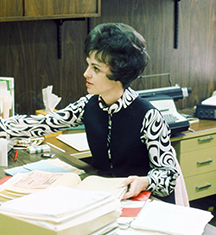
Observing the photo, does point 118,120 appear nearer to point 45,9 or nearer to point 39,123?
point 39,123

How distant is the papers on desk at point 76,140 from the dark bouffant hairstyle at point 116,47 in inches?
29.2

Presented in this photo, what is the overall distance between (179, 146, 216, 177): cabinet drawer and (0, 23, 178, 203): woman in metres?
1.07

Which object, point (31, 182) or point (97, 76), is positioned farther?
point (97, 76)

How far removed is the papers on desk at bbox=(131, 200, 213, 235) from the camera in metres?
1.03

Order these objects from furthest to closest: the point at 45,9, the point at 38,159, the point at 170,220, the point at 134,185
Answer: the point at 45,9, the point at 38,159, the point at 134,185, the point at 170,220

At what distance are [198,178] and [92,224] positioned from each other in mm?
1967

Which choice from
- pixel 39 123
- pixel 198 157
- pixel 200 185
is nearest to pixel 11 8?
pixel 39 123

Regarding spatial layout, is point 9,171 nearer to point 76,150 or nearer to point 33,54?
point 76,150

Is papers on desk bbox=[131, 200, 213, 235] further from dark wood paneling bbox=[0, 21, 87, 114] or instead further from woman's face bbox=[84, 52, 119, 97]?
dark wood paneling bbox=[0, 21, 87, 114]

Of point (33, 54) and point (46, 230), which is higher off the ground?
point (33, 54)

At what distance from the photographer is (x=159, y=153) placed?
150 cm

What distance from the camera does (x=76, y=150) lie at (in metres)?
2.14

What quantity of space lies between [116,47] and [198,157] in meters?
1.50

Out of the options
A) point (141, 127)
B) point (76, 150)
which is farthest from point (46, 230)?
point (76, 150)
